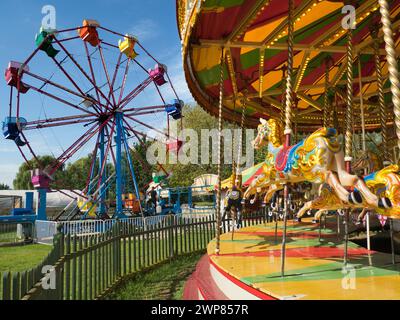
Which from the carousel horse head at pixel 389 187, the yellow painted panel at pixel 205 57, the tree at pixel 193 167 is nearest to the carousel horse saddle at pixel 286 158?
the carousel horse head at pixel 389 187

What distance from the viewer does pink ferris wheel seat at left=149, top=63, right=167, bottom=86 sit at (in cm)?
1877

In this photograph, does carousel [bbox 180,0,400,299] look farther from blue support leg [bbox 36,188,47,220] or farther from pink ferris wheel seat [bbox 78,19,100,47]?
pink ferris wheel seat [bbox 78,19,100,47]

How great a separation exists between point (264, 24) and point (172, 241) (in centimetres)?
511

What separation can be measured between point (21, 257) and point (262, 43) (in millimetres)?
8194

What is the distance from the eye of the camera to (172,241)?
784 cm

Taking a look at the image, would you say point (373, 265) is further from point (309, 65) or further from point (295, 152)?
point (309, 65)

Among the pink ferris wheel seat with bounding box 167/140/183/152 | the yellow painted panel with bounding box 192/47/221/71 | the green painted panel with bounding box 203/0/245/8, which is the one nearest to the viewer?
the green painted panel with bounding box 203/0/245/8

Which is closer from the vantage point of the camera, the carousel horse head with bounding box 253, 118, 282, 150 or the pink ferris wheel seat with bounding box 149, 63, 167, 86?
the carousel horse head with bounding box 253, 118, 282, 150

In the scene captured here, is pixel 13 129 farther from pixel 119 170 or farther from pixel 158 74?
pixel 158 74

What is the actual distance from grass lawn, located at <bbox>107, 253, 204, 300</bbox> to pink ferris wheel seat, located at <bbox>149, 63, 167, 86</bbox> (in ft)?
43.5

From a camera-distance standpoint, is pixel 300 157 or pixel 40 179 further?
pixel 40 179

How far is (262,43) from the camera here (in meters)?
4.93

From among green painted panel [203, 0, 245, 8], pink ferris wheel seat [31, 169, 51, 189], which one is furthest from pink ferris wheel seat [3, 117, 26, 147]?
green painted panel [203, 0, 245, 8]

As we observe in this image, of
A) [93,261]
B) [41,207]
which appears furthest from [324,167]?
[41,207]
